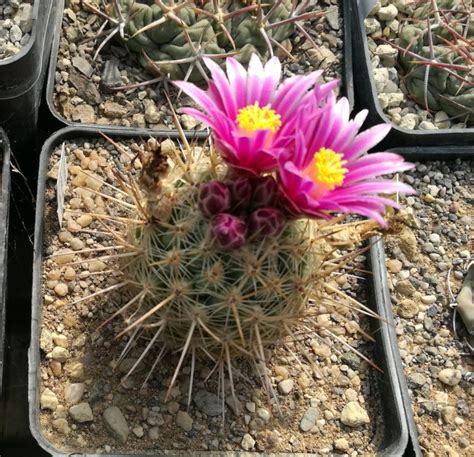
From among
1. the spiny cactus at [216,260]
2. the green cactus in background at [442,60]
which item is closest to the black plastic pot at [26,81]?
the spiny cactus at [216,260]

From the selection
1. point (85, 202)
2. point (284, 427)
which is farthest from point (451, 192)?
point (85, 202)

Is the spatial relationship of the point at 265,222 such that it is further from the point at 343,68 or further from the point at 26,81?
the point at 343,68

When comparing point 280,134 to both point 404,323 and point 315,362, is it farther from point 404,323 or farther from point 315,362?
point 404,323

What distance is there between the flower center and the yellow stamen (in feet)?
0.24

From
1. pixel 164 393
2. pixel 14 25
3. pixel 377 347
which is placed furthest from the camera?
pixel 14 25

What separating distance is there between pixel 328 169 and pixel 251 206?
147 mm

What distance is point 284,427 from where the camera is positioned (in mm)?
1363

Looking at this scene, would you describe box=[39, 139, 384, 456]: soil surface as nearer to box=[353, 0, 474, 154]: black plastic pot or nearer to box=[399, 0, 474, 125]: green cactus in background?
box=[353, 0, 474, 154]: black plastic pot

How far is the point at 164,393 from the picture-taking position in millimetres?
1353

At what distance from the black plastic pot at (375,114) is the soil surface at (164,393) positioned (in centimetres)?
52

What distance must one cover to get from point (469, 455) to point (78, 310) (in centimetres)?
85

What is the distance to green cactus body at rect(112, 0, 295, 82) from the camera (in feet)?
5.49

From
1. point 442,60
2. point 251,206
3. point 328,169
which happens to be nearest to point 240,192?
point 251,206

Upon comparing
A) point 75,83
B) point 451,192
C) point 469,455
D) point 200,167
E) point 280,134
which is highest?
point 280,134
